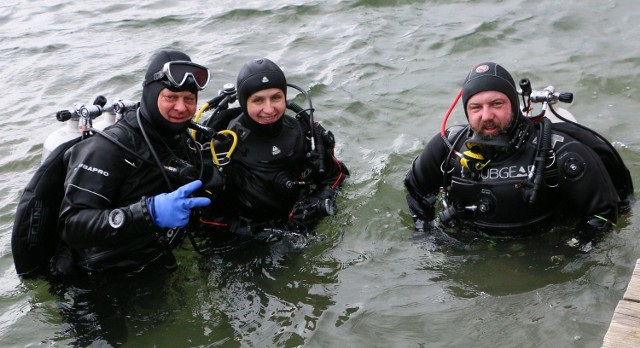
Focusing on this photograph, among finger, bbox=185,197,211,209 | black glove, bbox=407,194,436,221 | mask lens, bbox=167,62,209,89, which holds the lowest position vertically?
black glove, bbox=407,194,436,221

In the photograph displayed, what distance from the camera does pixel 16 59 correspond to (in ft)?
33.0

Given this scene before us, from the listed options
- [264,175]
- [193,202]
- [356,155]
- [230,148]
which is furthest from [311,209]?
[356,155]

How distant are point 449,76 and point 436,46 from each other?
0.92m

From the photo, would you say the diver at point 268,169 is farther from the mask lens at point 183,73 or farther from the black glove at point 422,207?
the black glove at point 422,207

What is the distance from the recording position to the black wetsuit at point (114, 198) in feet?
12.1

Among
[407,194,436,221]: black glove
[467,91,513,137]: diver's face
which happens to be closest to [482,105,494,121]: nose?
[467,91,513,137]: diver's face

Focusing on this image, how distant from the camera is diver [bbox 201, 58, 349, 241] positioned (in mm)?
4645

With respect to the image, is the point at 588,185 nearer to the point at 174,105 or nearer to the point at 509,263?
the point at 509,263

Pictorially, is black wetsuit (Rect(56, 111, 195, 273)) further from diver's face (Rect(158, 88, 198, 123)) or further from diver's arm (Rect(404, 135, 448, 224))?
diver's arm (Rect(404, 135, 448, 224))

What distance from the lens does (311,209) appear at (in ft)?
15.8

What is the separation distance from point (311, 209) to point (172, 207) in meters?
1.36

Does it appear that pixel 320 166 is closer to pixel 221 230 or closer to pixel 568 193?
pixel 221 230

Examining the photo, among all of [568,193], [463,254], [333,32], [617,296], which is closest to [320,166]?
[463,254]

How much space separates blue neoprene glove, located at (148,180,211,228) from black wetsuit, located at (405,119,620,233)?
188cm
